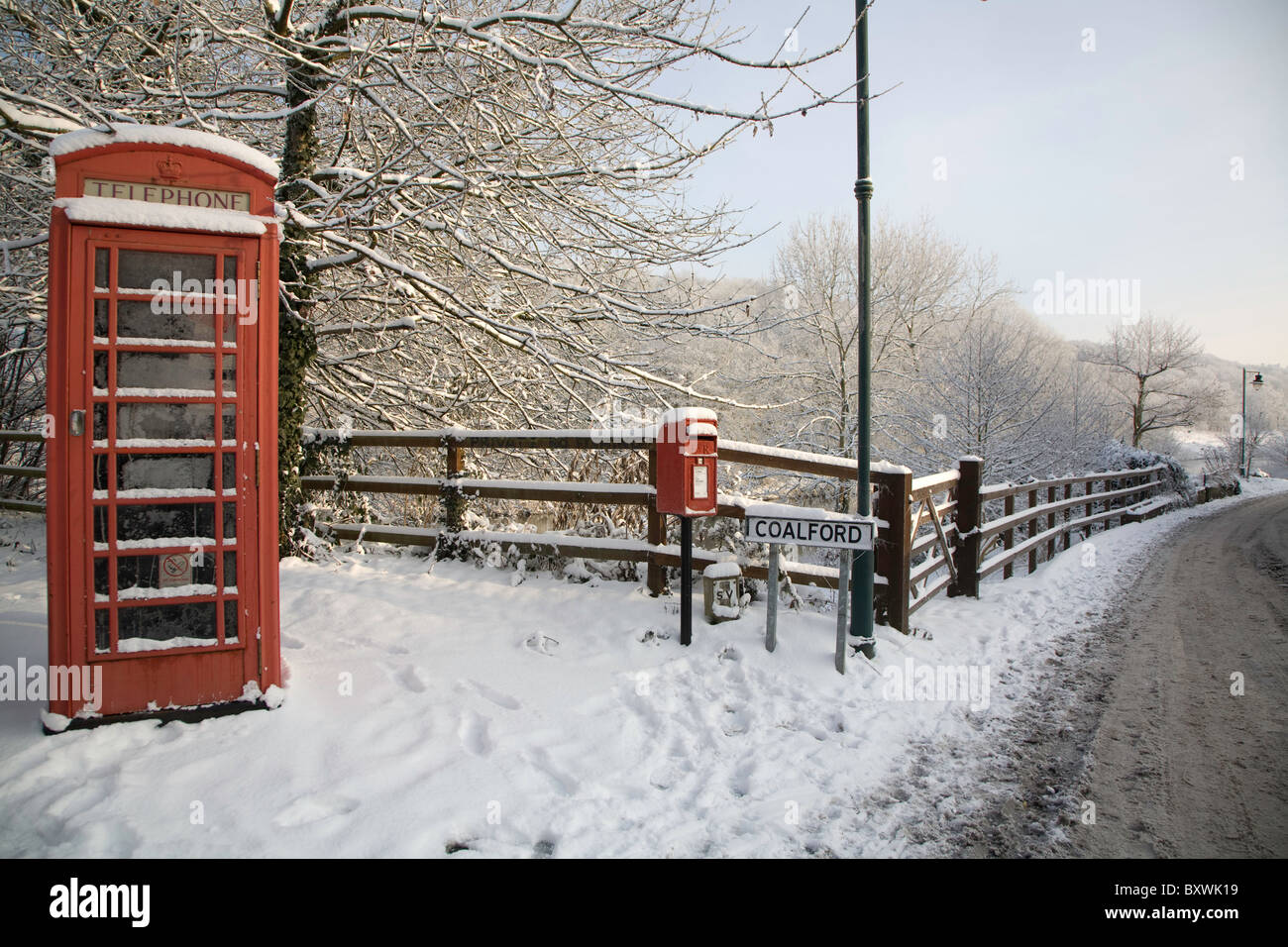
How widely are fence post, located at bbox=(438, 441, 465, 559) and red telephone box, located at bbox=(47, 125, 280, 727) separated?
288cm

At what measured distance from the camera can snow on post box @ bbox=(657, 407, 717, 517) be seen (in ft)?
15.0

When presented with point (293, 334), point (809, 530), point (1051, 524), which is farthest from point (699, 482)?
point (1051, 524)

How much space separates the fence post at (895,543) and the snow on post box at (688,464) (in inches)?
55.6

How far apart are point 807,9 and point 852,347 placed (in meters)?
17.7

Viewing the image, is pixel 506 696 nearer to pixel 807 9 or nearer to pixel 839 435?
pixel 807 9

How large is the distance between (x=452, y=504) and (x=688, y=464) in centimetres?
Result: 305

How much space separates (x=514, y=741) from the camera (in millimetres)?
3459

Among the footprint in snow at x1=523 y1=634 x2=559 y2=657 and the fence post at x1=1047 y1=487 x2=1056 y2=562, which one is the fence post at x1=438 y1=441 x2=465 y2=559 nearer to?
the footprint in snow at x1=523 y1=634 x2=559 y2=657

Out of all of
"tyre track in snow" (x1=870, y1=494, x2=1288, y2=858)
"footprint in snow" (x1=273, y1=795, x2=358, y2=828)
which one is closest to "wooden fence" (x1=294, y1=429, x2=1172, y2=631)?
"tyre track in snow" (x1=870, y1=494, x2=1288, y2=858)

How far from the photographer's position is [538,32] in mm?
5402

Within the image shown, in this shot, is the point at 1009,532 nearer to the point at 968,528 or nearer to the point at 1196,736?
the point at 968,528

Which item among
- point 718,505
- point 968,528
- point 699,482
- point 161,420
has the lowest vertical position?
point 968,528

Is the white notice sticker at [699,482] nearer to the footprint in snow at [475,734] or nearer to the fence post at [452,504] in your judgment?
the footprint in snow at [475,734]
